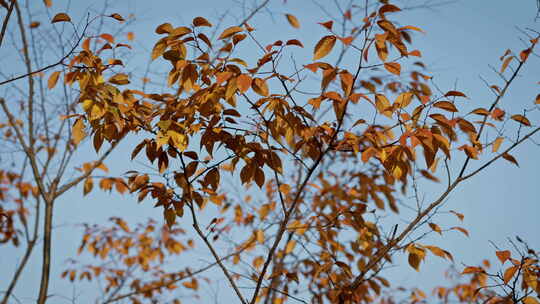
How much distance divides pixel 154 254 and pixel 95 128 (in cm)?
380

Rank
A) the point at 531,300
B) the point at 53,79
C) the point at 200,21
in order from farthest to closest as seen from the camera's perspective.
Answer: the point at 531,300, the point at 53,79, the point at 200,21

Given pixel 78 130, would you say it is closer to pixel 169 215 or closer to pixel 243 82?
pixel 169 215

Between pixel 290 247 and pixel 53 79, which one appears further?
pixel 290 247

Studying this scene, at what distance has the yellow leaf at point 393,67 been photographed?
130 cm

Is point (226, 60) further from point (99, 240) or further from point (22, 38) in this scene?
point (99, 240)

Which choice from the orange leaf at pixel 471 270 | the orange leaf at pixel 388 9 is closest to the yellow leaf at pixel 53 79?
the orange leaf at pixel 388 9

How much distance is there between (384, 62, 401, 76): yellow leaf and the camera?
1303 millimetres

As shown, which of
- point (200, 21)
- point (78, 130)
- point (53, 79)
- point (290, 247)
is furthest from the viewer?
point (290, 247)

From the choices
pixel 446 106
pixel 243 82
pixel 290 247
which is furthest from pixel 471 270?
pixel 290 247

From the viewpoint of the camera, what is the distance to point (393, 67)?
4.32 feet

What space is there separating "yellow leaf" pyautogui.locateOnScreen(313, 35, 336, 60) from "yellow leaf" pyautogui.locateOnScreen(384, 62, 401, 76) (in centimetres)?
18

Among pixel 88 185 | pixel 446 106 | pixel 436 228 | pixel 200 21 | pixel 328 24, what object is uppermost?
pixel 88 185

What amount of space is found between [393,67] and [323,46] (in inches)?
8.9

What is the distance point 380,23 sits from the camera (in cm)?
130
